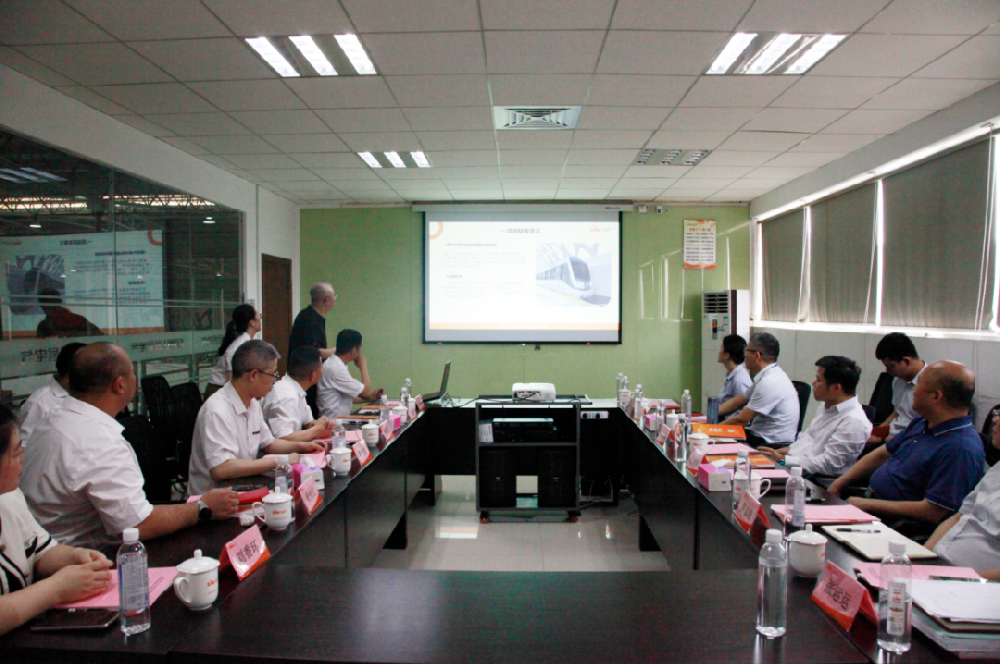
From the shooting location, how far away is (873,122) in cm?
401

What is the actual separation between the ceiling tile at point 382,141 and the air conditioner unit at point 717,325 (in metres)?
4.05

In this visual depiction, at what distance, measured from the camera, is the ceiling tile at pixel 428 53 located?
2.78 m

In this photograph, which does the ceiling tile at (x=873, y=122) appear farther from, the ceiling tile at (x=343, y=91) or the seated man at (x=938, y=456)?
the ceiling tile at (x=343, y=91)

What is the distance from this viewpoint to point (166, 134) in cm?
428

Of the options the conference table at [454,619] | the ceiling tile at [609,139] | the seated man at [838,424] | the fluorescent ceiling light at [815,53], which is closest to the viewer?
the conference table at [454,619]

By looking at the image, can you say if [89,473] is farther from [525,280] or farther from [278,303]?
[525,280]

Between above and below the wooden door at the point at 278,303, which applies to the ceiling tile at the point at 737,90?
above

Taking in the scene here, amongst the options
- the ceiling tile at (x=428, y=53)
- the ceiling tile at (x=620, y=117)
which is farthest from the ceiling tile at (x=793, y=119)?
the ceiling tile at (x=428, y=53)

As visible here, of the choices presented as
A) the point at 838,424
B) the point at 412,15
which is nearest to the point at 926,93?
the point at 838,424

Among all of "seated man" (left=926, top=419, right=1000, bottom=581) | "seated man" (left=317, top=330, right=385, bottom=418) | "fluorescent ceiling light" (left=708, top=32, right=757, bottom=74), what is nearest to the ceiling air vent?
"fluorescent ceiling light" (left=708, top=32, right=757, bottom=74)


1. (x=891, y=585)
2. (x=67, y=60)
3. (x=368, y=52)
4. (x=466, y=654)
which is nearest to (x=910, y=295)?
(x=891, y=585)

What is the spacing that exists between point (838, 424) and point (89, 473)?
310 centimetres

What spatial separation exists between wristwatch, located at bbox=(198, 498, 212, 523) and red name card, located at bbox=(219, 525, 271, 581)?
0.31 meters

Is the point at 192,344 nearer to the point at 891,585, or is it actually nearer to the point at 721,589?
the point at 721,589
